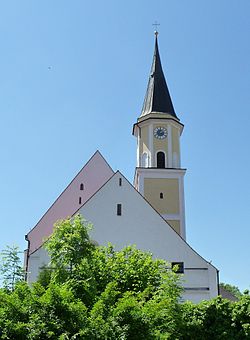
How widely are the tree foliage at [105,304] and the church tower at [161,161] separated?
12508mm

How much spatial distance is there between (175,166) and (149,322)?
19564 mm

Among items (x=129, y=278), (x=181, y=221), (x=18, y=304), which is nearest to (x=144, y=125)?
(x=181, y=221)

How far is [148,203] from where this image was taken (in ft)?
71.9

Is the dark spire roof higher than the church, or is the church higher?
the dark spire roof

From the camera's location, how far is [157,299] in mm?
13070

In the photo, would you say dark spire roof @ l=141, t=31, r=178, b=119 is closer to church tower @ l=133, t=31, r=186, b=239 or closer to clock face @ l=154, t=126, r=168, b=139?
church tower @ l=133, t=31, r=186, b=239

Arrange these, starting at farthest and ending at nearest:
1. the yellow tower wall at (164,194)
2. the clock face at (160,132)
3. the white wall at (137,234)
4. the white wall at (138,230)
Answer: the clock face at (160,132) < the yellow tower wall at (164,194) < the white wall at (138,230) < the white wall at (137,234)

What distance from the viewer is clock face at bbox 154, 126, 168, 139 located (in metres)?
31.3

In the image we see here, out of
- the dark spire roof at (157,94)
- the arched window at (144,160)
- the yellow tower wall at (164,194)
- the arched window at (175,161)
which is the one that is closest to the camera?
the yellow tower wall at (164,194)

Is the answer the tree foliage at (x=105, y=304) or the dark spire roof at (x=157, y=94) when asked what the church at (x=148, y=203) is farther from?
the tree foliage at (x=105, y=304)

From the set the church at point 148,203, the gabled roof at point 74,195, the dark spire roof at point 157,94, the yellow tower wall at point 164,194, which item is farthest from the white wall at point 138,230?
the dark spire roof at point 157,94

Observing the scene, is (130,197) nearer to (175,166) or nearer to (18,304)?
(175,166)

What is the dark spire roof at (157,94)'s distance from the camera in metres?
32.8

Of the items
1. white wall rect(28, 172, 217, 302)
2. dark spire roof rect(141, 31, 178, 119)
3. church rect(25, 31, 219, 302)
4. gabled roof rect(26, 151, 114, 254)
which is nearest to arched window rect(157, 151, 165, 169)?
church rect(25, 31, 219, 302)
